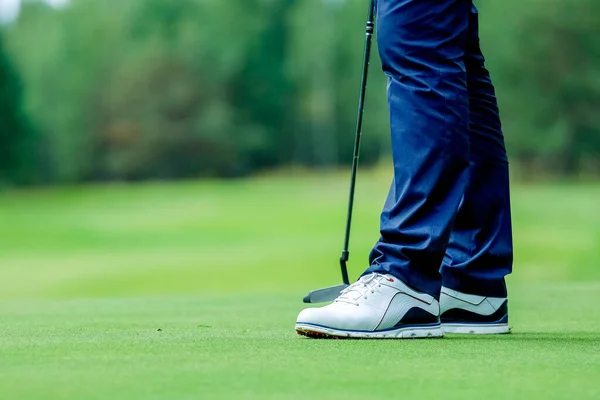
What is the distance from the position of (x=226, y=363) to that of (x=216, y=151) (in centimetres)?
4229

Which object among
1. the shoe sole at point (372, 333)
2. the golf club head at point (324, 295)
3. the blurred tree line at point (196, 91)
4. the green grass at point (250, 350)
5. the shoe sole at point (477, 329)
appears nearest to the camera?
the green grass at point (250, 350)

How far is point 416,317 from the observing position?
2068mm

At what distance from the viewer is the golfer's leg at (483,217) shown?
2379mm

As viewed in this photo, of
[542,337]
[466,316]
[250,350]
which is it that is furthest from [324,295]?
[250,350]

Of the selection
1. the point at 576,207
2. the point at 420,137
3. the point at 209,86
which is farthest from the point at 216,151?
the point at 420,137

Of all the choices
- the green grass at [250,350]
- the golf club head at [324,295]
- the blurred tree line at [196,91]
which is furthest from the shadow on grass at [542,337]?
the blurred tree line at [196,91]

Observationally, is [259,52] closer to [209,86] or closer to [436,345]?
[209,86]

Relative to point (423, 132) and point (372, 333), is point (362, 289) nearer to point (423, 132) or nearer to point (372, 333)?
point (372, 333)

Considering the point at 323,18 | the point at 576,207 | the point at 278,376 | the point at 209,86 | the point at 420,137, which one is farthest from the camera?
the point at 209,86

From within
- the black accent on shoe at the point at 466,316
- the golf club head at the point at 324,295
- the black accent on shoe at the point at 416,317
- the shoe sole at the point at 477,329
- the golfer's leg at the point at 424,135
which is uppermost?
the golfer's leg at the point at 424,135

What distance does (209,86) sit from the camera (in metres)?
44.1

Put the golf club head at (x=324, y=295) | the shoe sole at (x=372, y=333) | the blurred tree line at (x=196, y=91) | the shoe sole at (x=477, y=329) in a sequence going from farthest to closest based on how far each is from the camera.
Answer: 1. the blurred tree line at (x=196, y=91)
2. the golf club head at (x=324, y=295)
3. the shoe sole at (x=477, y=329)
4. the shoe sole at (x=372, y=333)

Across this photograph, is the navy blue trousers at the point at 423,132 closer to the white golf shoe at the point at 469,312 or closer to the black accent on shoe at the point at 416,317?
the black accent on shoe at the point at 416,317

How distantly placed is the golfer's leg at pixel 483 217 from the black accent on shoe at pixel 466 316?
1.5 inches
